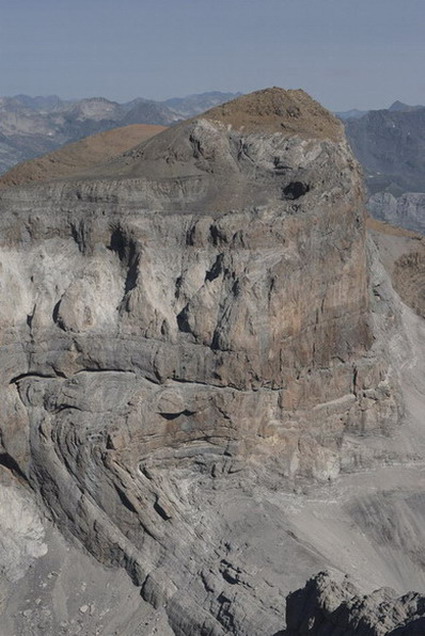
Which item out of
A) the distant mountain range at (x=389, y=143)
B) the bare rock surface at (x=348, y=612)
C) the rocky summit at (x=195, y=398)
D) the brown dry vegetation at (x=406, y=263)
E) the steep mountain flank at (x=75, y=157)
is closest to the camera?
the bare rock surface at (x=348, y=612)

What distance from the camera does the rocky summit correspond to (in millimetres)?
25359

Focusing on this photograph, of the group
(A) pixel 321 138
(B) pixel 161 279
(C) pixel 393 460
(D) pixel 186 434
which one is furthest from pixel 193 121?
(C) pixel 393 460

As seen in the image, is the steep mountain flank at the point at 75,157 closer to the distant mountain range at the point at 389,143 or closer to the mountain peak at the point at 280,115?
the mountain peak at the point at 280,115

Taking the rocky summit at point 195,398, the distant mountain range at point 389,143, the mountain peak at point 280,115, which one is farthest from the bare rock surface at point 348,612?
the distant mountain range at point 389,143

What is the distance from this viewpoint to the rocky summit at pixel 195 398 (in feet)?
83.2

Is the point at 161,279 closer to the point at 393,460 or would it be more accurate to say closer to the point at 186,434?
the point at 186,434

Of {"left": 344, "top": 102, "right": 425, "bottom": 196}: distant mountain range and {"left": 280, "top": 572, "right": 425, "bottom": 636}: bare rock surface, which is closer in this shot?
{"left": 280, "top": 572, "right": 425, "bottom": 636}: bare rock surface

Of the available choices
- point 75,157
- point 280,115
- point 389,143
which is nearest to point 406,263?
point 280,115

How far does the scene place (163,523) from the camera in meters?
25.9

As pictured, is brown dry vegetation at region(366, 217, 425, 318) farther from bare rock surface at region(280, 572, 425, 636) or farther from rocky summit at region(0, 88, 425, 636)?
bare rock surface at region(280, 572, 425, 636)

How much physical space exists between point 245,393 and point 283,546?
17.6ft

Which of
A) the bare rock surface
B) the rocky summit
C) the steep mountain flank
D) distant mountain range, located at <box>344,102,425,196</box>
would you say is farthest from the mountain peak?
distant mountain range, located at <box>344,102,425,196</box>

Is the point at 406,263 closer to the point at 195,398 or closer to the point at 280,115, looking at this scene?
the point at 280,115

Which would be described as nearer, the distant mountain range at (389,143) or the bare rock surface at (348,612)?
the bare rock surface at (348,612)
